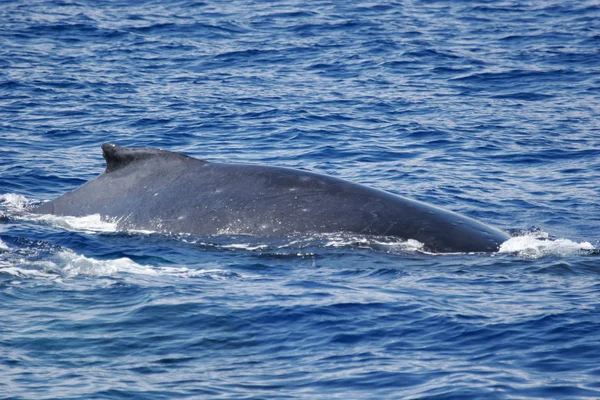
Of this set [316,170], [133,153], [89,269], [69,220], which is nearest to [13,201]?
[69,220]

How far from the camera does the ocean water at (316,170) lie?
896 centimetres

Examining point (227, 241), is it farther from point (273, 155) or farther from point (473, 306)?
point (273, 155)

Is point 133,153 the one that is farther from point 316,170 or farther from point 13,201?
point 316,170

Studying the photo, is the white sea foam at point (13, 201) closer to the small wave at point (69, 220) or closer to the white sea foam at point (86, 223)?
the small wave at point (69, 220)

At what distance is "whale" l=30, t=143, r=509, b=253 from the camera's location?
483 inches

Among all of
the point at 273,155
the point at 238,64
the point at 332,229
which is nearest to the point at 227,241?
the point at 332,229

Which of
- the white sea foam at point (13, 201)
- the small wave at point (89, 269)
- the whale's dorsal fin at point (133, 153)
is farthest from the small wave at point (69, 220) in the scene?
the small wave at point (89, 269)

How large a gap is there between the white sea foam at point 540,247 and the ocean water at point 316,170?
0.04 meters

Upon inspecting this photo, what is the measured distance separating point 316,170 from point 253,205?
680 cm

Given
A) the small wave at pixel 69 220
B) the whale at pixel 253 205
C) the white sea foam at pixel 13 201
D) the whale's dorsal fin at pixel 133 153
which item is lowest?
the white sea foam at pixel 13 201

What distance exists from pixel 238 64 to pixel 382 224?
1865cm

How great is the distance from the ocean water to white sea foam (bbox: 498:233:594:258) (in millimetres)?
38

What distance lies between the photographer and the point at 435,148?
21.3 metres

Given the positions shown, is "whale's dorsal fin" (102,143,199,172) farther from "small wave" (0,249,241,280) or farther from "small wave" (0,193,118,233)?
"small wave" (0,249,241,280)
